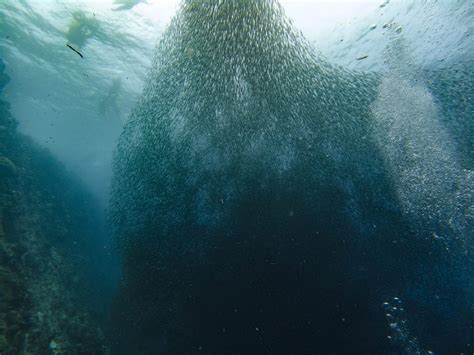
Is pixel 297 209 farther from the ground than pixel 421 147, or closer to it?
closer to it

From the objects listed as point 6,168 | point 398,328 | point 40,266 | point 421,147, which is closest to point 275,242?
point 398,328

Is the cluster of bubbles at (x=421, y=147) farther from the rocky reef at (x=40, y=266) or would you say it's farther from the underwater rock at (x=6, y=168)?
the underwater rock at (x=6, y=168)

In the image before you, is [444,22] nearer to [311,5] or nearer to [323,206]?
[311,5]

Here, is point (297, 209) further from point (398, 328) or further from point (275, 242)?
point (398, 328)

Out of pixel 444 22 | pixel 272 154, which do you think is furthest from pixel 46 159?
pixel 444 22

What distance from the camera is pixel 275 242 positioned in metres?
11.1

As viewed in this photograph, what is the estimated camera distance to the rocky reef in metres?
8.48

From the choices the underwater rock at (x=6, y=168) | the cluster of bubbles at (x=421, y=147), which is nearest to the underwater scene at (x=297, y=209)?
the cluster of bubbles at (x=421, y=147)

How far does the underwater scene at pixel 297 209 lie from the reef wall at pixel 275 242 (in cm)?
6

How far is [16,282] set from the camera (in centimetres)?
905

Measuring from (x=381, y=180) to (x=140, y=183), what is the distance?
10.6 metres

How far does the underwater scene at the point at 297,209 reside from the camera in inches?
359

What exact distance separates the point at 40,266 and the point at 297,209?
1144 cm

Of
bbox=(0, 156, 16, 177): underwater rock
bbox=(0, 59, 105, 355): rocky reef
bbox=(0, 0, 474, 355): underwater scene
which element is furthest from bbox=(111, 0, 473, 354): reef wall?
bbox=(0, 156, 16, 177): underwater rock
